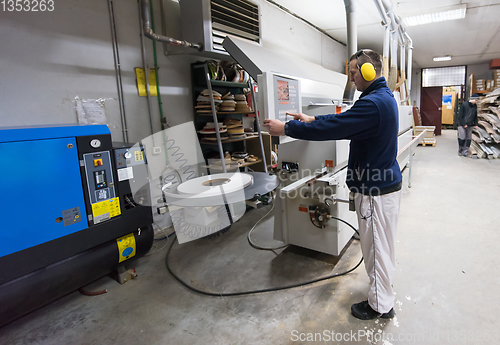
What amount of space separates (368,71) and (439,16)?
4.67m

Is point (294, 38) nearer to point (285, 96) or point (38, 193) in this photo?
point (285, 96)

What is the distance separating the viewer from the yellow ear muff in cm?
153

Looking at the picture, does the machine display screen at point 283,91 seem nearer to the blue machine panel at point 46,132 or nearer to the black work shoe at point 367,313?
the blue machine panel at point 46,132

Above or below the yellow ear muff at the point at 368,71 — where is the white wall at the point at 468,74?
above

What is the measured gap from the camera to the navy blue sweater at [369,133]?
143cm

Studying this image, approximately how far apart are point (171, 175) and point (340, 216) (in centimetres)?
178

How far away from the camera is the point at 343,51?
668 cm

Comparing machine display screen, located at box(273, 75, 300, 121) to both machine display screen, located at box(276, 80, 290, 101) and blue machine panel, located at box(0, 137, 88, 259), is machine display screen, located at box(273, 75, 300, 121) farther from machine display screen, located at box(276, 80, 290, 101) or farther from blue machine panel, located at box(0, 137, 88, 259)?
blue machine panel, located at box(0, 137, 88, 259)

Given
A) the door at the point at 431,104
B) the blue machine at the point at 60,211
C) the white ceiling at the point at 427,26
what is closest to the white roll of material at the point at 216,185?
the blue machine at the point at 60,211

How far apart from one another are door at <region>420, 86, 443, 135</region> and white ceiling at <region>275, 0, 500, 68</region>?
2.27 m

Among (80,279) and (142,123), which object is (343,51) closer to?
(142,123)

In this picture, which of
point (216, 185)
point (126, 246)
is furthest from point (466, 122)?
point (126, 246)

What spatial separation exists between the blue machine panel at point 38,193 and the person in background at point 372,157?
123 cm

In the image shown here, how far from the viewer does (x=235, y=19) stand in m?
→ 2.91
